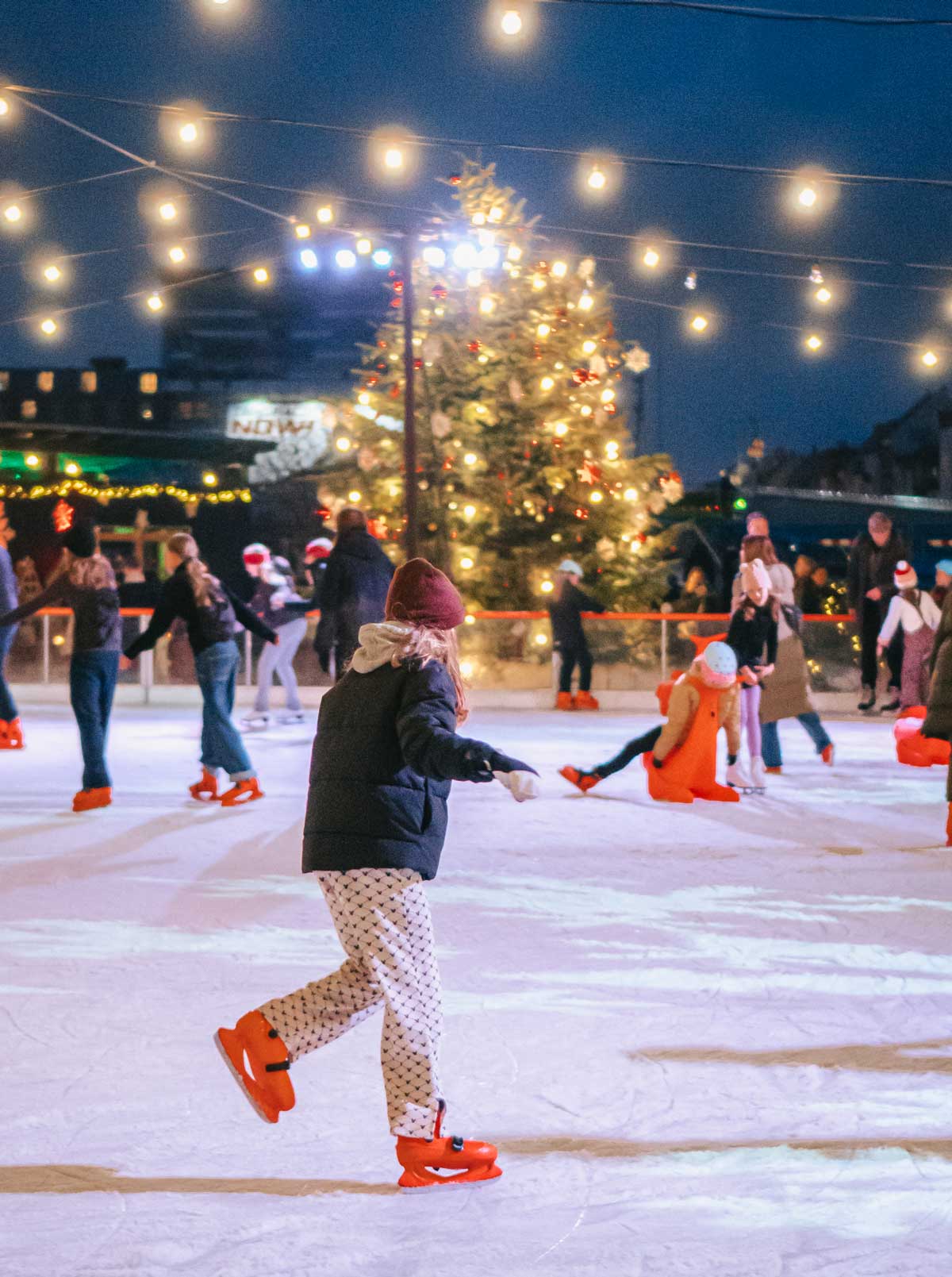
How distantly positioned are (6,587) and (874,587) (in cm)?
870

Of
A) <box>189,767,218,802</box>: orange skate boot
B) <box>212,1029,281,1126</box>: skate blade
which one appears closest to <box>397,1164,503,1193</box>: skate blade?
<box>212,1029,281,1126</box>: skate blade

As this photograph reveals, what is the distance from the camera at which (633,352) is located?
20.4m

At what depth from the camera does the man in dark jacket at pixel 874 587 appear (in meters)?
15.9

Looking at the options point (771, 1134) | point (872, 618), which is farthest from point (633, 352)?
point (771, 1134)

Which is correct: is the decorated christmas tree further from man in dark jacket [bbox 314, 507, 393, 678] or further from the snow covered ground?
the snow covered ground

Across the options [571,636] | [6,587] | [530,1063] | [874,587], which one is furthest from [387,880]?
[571,636]

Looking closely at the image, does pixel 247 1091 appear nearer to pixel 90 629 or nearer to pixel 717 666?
pixel 90 629

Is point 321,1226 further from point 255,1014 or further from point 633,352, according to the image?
point 633,352

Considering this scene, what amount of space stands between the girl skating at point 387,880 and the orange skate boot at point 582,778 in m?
6.46

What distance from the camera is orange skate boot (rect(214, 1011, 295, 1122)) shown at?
128 inches

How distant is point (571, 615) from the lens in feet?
56.5

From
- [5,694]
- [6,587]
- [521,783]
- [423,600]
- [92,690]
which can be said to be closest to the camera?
[521,783]

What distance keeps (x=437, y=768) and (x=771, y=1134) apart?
3.69ft

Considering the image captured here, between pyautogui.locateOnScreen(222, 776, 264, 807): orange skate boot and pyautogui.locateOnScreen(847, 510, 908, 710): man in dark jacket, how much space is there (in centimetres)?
851
